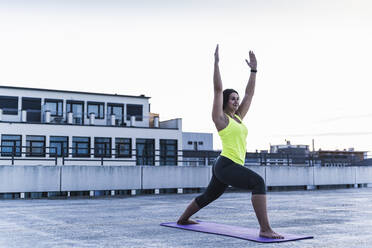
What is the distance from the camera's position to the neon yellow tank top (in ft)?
17.6

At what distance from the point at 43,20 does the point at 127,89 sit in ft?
103

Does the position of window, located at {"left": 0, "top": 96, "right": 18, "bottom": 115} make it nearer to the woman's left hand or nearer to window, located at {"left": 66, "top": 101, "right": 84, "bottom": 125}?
window, located at {"left": 66, "top": 101, "right": 84, "bottom": 125}

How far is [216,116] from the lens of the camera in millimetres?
5391

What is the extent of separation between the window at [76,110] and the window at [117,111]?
2442 millimetres

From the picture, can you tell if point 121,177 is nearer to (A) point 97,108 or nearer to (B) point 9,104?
(B) point 9,104

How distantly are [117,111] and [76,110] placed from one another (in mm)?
3732

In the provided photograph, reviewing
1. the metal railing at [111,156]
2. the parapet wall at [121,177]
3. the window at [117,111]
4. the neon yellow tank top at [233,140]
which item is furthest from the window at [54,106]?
the neon yellow tank top at [233,140]

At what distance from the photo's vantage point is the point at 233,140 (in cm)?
540

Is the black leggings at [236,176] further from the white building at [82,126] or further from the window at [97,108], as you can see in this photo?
the window at [97,108]

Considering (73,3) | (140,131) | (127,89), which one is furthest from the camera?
(127,89)

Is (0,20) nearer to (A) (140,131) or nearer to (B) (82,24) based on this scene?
(B) (82,24)

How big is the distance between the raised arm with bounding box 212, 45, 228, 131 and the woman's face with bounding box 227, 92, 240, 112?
0.75ft

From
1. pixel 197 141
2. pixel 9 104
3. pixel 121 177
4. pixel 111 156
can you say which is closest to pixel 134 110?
pixel 9 104

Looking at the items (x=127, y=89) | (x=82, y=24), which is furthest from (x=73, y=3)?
(x=127, y=89)
